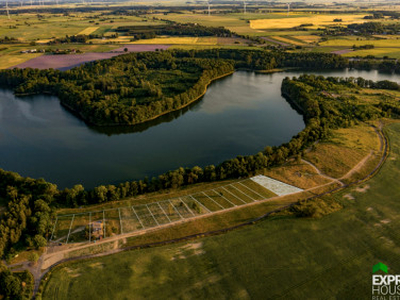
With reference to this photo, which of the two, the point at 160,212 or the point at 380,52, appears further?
the point at 380,52

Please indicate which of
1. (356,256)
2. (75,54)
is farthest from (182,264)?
(75,54)

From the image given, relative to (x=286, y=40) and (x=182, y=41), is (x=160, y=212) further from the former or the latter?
(x=286, y=40)

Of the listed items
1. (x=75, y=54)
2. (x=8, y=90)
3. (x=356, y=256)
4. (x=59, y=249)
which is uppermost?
(x=75, y=54)

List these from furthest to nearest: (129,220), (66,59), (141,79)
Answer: (66,59)
(141,79)
(129,220)

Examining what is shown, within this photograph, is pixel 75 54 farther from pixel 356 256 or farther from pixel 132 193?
pixel 356 256

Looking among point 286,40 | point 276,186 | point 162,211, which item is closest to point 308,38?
point 286,40

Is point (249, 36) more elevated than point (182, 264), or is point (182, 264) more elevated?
point (249, 36)

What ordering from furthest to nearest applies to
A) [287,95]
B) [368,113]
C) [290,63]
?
1. [290,63]
2. [287,95]
3. [368,113]
